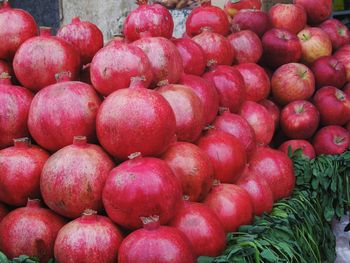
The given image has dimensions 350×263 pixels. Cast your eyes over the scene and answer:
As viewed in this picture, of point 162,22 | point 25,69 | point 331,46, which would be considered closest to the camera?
point 25,69

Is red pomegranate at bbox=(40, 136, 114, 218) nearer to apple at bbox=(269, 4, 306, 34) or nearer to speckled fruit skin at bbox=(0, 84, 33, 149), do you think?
speckled fruit skin at bbox=(0, 84, 33, 149)

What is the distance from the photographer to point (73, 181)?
141cm

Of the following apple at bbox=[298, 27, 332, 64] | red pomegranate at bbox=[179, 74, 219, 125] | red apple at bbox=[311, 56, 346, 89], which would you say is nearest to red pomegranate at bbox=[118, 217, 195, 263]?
red pomegranate at bbox=[179, 74, 219, 125]

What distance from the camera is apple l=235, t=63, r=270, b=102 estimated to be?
2.64 m

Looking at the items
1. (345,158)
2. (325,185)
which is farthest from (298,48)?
(325,185)

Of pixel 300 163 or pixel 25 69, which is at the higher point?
pixel 25 69

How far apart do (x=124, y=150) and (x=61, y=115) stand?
24cm

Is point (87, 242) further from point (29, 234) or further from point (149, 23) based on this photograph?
point (149, 23)

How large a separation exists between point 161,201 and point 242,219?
1.46ft

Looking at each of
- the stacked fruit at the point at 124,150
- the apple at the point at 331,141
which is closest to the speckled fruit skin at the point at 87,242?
the stacked fruit at the point at 124,150

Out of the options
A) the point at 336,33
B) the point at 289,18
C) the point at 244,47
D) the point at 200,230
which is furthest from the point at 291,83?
the point at 200,230

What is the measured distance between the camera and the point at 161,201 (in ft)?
4.48

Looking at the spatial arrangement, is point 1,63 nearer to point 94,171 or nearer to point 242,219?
point 94,171

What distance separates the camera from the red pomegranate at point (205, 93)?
6.45ft
